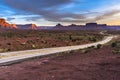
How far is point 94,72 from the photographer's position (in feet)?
50.4

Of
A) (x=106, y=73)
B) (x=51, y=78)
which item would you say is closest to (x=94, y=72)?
(x=106, y=73)

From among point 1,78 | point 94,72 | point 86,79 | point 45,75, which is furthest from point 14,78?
point 94,72

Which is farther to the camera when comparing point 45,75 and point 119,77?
point 45,75

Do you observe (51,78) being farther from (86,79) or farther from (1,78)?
(1,78)

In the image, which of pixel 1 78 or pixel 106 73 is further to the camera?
pixel 106 73

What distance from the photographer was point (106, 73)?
15008 mm

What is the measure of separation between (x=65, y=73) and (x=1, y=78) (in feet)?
14.2

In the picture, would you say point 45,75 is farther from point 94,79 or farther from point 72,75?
point 94,79

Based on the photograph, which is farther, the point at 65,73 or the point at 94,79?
the point at 65,73

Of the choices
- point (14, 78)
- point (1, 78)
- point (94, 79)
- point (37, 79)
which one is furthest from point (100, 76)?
point (1, 78)

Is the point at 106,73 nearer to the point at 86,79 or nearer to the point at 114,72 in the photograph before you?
the point at 114,72

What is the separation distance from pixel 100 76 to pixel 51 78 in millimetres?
3169

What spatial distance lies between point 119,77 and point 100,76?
3.89 ft

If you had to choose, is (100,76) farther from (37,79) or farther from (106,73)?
(37,79)
